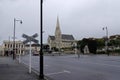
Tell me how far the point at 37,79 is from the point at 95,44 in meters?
110

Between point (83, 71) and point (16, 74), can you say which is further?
point (83, 71)

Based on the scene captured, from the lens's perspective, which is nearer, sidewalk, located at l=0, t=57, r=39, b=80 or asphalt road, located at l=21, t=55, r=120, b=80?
sidewalk, located at l=0, t=57, r=39, b=80

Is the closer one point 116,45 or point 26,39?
point 26,39

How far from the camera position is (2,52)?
13538 centimetres

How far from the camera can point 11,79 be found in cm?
1698

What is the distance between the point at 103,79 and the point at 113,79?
58 centimetres

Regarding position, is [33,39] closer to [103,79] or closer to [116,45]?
[103,79]

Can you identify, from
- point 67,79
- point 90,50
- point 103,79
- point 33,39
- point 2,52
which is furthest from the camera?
point 2,52

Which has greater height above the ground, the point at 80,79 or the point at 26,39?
the point at 26,39

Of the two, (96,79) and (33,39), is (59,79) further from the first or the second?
(33,39)

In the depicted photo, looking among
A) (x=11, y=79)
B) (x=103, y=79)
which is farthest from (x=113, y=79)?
(x=11, y=79)

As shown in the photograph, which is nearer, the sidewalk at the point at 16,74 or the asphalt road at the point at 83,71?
the sidewalk at the point at 16,74

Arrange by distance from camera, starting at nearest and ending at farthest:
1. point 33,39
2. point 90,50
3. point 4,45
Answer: point 33,39 < point 90,50 < point 4,45

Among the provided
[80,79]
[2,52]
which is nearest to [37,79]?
[80,79]
